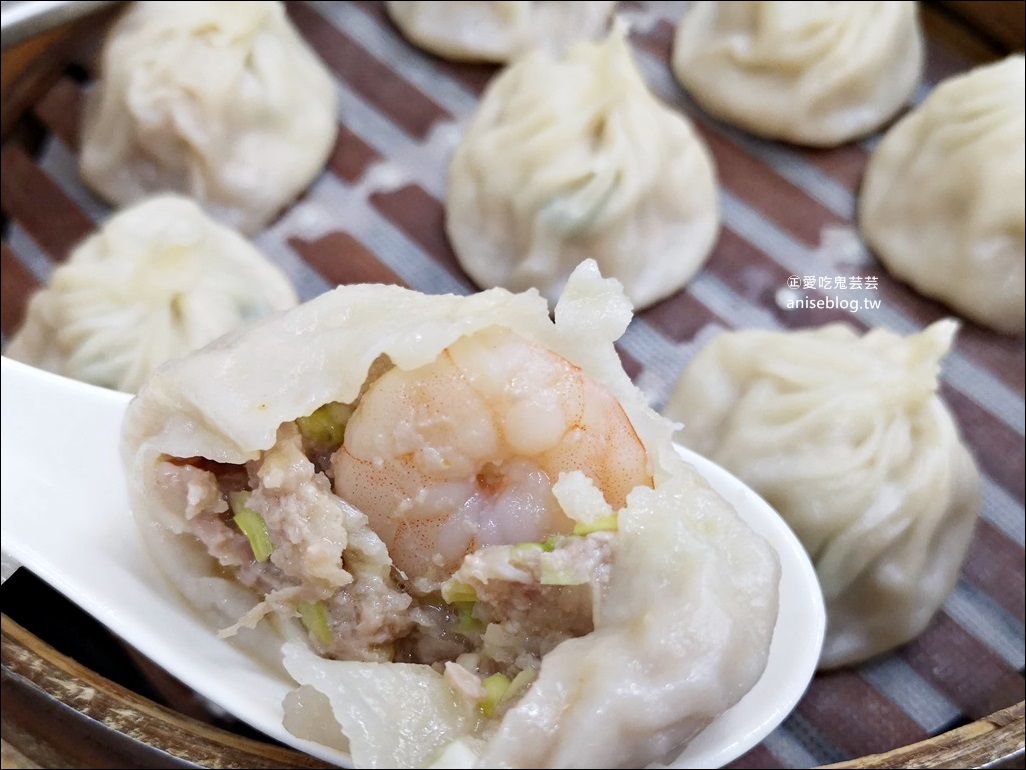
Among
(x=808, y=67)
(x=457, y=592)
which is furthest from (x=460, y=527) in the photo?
(x=808, y=67)

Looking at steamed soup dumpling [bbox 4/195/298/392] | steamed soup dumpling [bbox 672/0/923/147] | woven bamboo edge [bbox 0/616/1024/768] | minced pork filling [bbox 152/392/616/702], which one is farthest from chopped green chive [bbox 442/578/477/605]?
steamed soup dumpling [bbox 672/0/923/147]

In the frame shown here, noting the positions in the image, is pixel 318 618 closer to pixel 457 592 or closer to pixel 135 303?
pixel 457 592

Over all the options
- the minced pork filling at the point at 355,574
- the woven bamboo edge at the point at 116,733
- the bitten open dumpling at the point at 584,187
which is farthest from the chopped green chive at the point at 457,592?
→ the bitten open dumpling at the point at 584,187

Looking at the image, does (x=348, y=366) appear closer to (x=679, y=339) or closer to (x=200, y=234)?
(x=200, y=234)

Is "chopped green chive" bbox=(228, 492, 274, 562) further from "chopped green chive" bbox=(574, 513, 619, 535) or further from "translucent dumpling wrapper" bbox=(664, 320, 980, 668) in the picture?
"translucent dumpling wrapper" bbox=(664, 320, 980, 668)

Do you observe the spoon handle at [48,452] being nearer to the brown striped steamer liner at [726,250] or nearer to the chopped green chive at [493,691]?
the chopped green chive at [493,691]

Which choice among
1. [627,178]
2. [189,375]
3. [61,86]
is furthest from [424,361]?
[61,86]
